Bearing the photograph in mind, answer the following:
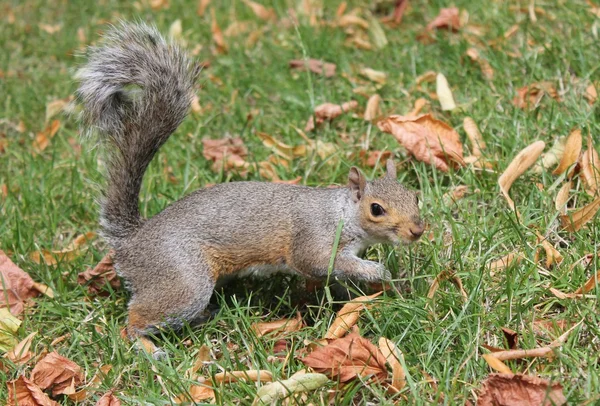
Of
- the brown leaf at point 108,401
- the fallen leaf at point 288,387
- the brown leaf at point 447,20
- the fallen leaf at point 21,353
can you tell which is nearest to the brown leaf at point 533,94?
the brown leaf at point 447,20

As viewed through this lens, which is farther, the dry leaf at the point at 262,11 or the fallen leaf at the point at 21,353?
the dry leaf at the point at 262,11

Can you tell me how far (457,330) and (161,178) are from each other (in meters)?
1.71

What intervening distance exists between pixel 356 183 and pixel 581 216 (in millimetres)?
788

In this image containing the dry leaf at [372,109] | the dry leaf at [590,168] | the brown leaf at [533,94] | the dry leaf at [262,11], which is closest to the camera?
the dry leaf at [590,168]

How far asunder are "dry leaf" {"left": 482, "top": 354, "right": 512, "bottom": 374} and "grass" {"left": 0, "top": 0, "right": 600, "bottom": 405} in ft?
0.21

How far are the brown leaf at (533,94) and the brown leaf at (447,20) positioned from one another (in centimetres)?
85

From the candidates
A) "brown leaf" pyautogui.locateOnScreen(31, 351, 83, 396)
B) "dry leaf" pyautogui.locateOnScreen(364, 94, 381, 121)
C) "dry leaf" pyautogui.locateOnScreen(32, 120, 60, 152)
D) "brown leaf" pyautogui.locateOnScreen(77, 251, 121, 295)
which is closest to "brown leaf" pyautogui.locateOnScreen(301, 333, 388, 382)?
"brown leaf" pyautogui.locateOnScreen(31, 351, 83, 396)

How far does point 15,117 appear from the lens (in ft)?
14.0

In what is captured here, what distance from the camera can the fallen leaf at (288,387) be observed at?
85.6 inches

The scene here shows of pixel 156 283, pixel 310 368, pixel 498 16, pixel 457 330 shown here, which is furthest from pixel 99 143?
pixel 498 16

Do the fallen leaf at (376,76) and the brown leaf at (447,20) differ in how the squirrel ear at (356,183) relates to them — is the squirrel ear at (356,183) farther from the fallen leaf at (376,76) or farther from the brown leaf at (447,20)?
the brown leaf at (447,20)

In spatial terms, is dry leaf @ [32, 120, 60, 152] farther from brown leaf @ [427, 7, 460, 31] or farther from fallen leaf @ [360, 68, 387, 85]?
brown leaf @ [427, 7, 460, 31]

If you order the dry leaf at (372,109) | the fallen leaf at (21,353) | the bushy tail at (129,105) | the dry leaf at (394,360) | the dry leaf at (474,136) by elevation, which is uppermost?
the bushy tail at (129,105)

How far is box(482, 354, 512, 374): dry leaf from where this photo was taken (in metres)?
2.10
